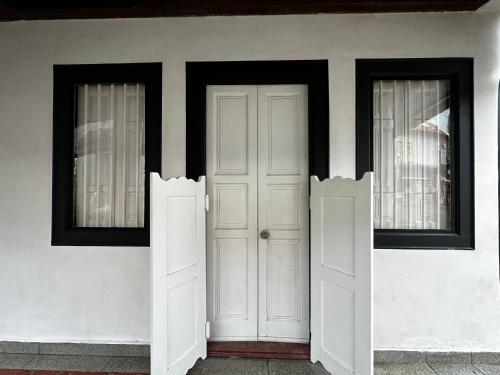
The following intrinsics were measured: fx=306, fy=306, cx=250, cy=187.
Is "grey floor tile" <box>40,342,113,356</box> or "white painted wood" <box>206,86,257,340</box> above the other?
"white painted wood" <box>206,86,257,340</box>

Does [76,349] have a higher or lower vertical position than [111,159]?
lower

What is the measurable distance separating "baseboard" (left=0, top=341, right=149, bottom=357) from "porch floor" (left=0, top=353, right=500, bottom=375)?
0.04 meters

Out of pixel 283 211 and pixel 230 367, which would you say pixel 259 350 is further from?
pixel 283 211

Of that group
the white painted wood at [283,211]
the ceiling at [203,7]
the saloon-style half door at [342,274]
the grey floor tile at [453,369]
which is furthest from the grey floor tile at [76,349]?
the ceiling at [203,7]

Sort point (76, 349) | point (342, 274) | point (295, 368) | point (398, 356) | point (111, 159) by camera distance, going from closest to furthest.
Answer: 1. point (342, 274)
2. point (295, 368)
3. point (398, 356)
4. point (76, 349)
5. point (111, 159)

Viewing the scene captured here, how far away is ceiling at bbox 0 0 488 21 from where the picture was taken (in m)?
2.43

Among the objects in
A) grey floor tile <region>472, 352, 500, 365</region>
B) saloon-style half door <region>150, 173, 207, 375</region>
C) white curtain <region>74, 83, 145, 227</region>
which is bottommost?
grey floor tile <region>472, 352, 500, 365</region>

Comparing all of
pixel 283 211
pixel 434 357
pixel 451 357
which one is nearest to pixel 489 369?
pixel 451 357

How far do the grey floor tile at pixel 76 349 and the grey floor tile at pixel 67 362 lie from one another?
0.10ft

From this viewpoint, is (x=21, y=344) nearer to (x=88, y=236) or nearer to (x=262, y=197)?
(x=88, y=236)

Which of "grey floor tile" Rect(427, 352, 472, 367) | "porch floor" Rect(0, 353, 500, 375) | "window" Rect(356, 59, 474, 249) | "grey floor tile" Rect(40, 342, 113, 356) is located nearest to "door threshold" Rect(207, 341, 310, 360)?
"porch floor" Rect(0, 353, 500, 375)

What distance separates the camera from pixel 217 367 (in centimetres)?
236

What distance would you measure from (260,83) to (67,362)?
2774mm

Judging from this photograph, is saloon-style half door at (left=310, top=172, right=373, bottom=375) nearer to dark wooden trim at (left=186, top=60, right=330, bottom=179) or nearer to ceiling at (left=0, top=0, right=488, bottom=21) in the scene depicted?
dark wooden trim at (left=186, top=60, right=330, bottom=179)
